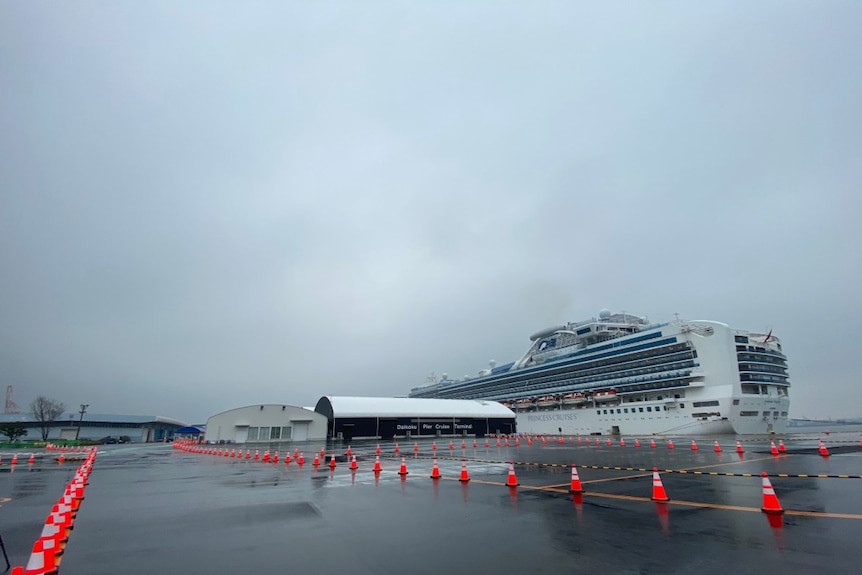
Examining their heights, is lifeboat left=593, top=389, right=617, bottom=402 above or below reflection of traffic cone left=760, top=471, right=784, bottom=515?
above

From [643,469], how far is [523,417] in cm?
6447

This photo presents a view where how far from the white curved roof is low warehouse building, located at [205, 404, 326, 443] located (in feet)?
19.2

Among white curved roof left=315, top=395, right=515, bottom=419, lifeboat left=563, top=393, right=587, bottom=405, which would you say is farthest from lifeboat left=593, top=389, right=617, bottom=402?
white curved roof left=315, top=395, right=515, bottom=419

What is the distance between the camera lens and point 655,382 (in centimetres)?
5266

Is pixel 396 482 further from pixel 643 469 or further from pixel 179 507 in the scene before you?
pixel 643 469

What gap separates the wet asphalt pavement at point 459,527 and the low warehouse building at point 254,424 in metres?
36.8

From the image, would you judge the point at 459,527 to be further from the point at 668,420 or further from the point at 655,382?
the point at 655,382

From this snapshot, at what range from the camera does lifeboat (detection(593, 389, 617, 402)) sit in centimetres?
5847

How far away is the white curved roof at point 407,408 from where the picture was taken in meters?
56.0

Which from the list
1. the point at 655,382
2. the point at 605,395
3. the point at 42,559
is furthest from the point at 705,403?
the point at 42,559

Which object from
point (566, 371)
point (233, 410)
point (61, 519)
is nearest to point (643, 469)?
point (61, 519)

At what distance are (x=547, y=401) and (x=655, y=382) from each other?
2168 cm

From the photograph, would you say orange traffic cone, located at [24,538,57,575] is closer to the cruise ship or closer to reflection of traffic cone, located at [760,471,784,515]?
reflection of traffic cone, located at [760,471,784,515]

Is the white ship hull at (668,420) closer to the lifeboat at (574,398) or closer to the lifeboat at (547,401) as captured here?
the lifeboat at (574,398)
